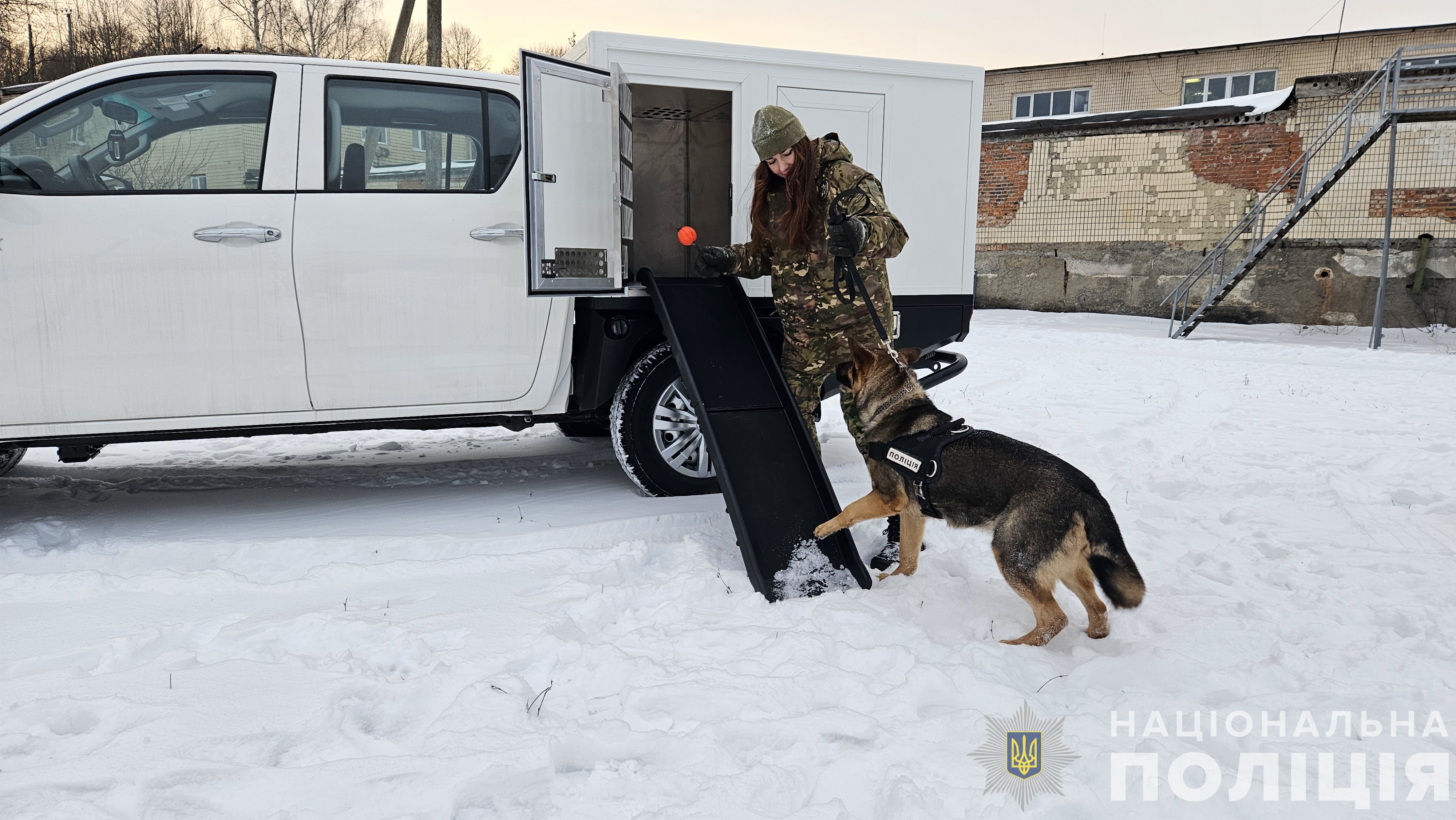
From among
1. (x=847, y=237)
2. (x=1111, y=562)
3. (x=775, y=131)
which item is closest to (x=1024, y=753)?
(x=1111, y=562)

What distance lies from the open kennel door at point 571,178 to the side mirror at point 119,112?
5.08 feet

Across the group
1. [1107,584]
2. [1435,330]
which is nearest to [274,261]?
[1107,584]

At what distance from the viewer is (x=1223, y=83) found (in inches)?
808

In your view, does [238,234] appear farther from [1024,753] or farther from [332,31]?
[332,31]

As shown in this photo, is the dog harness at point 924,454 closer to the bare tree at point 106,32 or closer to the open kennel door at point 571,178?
the open kennel door at point 571,178

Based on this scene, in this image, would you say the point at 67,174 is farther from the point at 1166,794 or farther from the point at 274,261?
the point at 1166,794

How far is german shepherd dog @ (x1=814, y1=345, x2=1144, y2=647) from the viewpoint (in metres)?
2.68

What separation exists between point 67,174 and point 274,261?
805 mm

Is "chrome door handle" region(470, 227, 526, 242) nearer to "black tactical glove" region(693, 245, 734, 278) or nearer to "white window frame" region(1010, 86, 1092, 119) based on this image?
"black tactical glove" region(693, 245, 734, 278)

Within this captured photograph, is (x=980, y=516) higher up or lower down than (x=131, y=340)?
lower down

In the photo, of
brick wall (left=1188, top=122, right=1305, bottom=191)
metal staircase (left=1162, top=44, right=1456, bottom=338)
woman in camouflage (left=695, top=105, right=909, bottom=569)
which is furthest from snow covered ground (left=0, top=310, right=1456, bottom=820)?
brick wall (left=1188, top=122, right=1305, bottom=191)

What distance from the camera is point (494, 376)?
3953 mm

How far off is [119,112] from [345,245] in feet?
3.22

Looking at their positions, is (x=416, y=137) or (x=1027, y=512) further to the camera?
(x=416, y=137)
